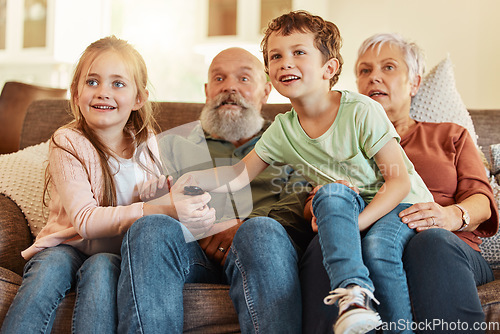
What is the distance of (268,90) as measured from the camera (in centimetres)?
198

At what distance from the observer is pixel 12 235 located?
141 centimetres

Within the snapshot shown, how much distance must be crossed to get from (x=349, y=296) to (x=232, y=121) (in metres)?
0.97

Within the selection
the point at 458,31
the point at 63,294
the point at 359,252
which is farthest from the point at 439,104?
the point at 458,31

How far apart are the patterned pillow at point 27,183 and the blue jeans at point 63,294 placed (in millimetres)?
313

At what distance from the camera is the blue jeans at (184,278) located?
1095 mm

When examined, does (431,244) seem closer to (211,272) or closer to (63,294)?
(211,272)

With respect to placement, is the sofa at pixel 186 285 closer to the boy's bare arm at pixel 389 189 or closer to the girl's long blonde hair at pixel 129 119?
the girl's long blonde hair at pixel 129 119

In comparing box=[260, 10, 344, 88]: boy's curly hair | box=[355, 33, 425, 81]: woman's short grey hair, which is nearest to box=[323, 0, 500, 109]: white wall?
box=[355, 33, 425, 81]: woman's short grey hair

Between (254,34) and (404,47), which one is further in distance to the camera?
(254,34)

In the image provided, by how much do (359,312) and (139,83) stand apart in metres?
0.92

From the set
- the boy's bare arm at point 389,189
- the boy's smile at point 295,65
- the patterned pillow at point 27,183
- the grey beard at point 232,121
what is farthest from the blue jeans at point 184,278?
the grey beard at point 232,121

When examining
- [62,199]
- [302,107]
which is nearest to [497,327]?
[302,107]

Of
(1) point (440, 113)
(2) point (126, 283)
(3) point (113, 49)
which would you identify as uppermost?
(3) point (113, 49)

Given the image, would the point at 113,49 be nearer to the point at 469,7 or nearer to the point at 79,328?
the point at 79,328
